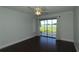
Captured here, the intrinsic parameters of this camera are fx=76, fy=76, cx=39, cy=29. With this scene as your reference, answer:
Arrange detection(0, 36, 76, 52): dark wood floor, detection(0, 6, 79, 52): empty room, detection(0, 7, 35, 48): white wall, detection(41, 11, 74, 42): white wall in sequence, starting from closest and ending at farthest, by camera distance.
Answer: detection(0, 36, 76, 52): dark wood floor < detection(0, 6, 79, 52): empty room < detection(0, 7, 35, 48): white wall < detection(41, 11, 74, 42): white wall

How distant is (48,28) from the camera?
680cm

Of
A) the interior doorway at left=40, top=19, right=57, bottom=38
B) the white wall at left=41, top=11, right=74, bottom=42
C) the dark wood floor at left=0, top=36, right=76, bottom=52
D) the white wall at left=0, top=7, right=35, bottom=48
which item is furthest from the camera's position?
the interior doorway at left=40, top=19, right=57, bottom=38

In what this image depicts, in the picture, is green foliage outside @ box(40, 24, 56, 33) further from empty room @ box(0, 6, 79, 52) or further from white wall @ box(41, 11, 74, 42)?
white wall @ box(41, 11, 74, 42)

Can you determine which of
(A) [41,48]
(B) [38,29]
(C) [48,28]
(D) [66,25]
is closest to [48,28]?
Result: (C) [48,28]

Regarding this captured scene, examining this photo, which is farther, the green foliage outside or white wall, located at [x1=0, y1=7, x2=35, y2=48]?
the green foliage outside

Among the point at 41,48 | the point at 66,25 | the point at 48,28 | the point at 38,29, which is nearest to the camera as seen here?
the point at 41,48

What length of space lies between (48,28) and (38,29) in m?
0.95

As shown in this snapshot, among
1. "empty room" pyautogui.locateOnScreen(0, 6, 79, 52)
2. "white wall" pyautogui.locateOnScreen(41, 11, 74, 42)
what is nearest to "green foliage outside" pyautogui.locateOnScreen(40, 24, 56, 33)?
"empty room" pyautogui.locateOnScreen(0, 6, 79, 52)

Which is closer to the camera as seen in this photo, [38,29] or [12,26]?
[12,26]

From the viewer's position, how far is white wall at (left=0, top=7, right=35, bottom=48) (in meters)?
3.59

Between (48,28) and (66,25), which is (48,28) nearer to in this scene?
(48,28)

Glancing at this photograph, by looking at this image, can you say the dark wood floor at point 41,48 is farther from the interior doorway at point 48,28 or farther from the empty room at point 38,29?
the interior doorway at point 48,28
